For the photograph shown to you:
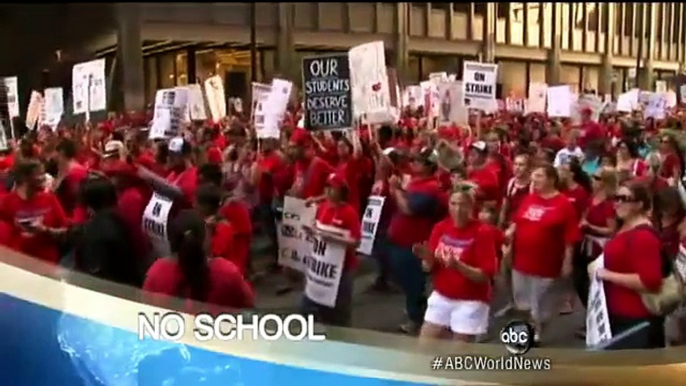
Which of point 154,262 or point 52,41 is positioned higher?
point 52,41

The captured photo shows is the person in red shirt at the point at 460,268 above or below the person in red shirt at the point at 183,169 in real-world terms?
below

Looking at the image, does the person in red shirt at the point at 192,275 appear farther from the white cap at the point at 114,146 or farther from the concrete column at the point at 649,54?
the concrete column at the point at 649,54

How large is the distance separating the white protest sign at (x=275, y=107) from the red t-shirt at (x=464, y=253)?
1.89 ft

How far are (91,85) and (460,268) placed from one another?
122cm

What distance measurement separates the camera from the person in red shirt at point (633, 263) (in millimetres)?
3740

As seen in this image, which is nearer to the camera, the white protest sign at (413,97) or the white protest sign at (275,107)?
the white protest sign at (275,107)

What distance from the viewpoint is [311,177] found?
12.4 feet

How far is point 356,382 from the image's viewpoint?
3.59 meters

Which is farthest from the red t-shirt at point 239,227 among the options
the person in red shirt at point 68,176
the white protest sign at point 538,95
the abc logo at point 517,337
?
the white protest sign at point 538,95

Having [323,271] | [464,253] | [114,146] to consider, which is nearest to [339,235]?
[323,271]

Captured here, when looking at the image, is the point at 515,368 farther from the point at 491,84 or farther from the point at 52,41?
the point at 52,41

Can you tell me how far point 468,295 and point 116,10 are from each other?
1.30 m

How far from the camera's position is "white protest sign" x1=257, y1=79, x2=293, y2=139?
3484mm

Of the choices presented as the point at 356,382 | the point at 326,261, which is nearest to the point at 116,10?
the point at 326,261
